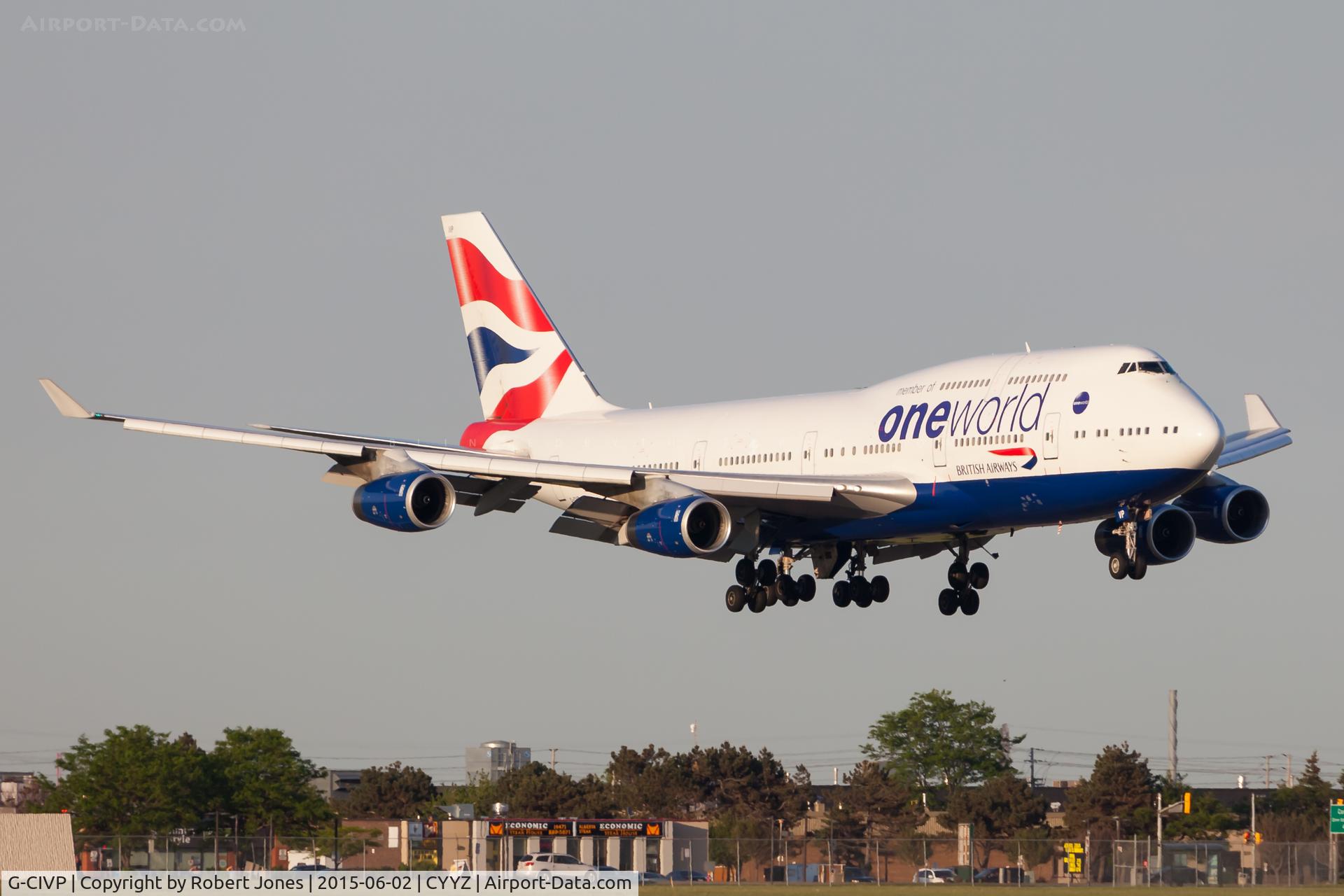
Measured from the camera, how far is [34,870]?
5706cm

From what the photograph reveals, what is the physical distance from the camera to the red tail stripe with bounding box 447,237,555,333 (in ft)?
242

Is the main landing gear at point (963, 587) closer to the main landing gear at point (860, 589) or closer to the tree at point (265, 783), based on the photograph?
the main landing gear at point (860, 589)

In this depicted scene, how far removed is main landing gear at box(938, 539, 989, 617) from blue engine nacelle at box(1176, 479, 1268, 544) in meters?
6.60

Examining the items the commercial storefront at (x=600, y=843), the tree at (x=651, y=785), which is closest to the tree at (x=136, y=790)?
the commercial storefront at (x=600, y=843)

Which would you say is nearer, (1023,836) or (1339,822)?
(1339,822)

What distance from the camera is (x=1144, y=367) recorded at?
50656 millimetres

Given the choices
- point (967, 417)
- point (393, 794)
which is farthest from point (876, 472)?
point (393, 794)

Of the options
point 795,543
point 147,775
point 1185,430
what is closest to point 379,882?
point 795,543

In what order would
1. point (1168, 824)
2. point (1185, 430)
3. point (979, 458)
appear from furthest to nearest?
point (1168, 824)
point (979, 458)
point (1185, 430)

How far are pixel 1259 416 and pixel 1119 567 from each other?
12.4m

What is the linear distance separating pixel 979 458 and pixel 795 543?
973cm

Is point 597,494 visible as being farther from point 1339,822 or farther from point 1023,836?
point 1023,836

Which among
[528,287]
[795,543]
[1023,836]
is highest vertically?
[528,287]

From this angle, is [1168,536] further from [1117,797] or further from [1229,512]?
[1117,797]
